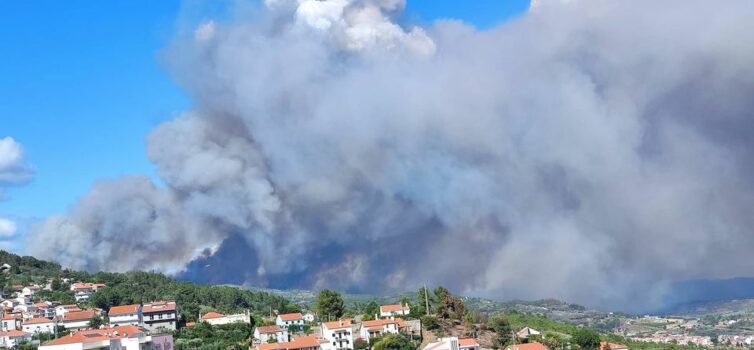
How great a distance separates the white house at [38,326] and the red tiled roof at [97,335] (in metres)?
9.96

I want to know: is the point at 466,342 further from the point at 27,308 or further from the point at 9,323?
the point at 27,308

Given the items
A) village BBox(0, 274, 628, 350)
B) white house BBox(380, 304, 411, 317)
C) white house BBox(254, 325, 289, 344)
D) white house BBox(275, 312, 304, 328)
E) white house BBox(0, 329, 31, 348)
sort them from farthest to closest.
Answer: white house BBox(380, 304, 411, 317) → white house BBox(275, 312, 304, 328) → white house BBox(254, 325, 289, 344) → white house BBox(0, 329, 31, 348) → village BBox(0, 274, 628, 350)

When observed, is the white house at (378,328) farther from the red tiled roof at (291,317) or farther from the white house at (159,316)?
the white house at (159,316)

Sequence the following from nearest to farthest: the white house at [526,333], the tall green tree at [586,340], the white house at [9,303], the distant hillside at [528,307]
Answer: the tall green tree at [586,340], the white house at [526,333], the white house at [9,303], the distant hillside at [528,307]

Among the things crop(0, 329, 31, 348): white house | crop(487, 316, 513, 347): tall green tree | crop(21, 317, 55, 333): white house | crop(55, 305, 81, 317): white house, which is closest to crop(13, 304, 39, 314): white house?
crop(55, 305, 81, 317): white house

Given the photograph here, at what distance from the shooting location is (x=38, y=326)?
195 ft

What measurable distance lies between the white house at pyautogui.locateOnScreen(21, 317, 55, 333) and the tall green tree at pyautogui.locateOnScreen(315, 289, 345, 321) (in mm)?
21118

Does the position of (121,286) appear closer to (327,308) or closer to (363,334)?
(327,308)

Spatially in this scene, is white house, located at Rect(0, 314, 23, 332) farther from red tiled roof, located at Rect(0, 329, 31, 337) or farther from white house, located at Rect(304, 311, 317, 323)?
white house, located at Rect(304, 311, 317, 323)

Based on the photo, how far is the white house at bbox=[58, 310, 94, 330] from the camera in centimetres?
5900

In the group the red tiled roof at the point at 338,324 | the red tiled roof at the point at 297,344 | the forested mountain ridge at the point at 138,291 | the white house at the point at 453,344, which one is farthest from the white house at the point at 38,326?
the white house at the point at 453,344

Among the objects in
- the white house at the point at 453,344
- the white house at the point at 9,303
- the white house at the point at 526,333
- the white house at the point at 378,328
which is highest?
the white house at the point at 9,303

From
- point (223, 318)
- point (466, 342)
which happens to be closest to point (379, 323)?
point (466, 342)

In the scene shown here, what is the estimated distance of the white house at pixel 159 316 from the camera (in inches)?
2359
